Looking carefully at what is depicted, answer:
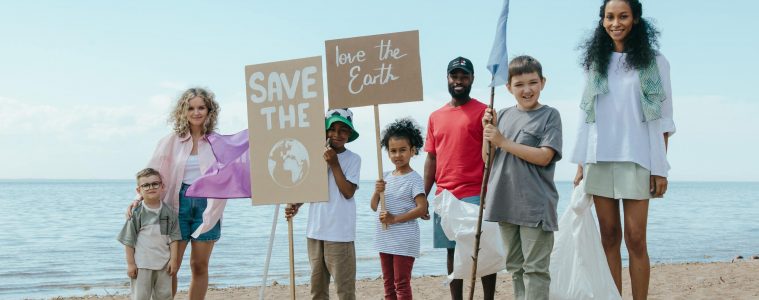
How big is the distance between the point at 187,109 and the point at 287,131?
45.9 inches

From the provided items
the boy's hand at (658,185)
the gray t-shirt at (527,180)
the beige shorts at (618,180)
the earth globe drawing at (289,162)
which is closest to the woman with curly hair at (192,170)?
the earth globe drawing at (289,162)

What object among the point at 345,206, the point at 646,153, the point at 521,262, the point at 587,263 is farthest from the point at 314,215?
the point at 646,153

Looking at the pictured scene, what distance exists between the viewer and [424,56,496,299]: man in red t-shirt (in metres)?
4.99

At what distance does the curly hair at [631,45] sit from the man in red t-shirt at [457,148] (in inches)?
34.5

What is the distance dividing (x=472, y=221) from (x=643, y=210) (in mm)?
1075

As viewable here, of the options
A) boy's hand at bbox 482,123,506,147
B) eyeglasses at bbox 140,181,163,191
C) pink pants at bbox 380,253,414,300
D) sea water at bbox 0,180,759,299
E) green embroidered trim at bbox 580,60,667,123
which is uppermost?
green embroidered trim at bbox 580,60,667,123

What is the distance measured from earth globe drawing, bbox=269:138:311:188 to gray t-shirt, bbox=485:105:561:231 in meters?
1.15

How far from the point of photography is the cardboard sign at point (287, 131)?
441 centimetres

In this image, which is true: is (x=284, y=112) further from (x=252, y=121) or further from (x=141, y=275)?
(x=141, y=275)

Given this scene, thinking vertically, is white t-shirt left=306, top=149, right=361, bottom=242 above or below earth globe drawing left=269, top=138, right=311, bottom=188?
below

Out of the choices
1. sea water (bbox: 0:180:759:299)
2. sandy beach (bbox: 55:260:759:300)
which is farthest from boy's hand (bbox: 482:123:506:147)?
sea water (bbox: 0:180:759:299)

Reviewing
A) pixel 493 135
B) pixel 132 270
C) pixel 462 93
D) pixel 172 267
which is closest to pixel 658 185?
pixel 493 135

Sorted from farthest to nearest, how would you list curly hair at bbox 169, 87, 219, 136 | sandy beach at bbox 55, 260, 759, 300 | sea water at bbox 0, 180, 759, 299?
sea water at bbox 0, 180, 759, 299
sandy beach at bbox 55, 260, 759, 300
curly hair at bbox 169, 87, 219, 136

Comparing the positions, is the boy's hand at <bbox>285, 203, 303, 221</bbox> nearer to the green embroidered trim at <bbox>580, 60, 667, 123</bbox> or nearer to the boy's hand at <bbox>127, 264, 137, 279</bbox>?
the boy's hand at <bbox>127, 264, 137, 279</bbox>
